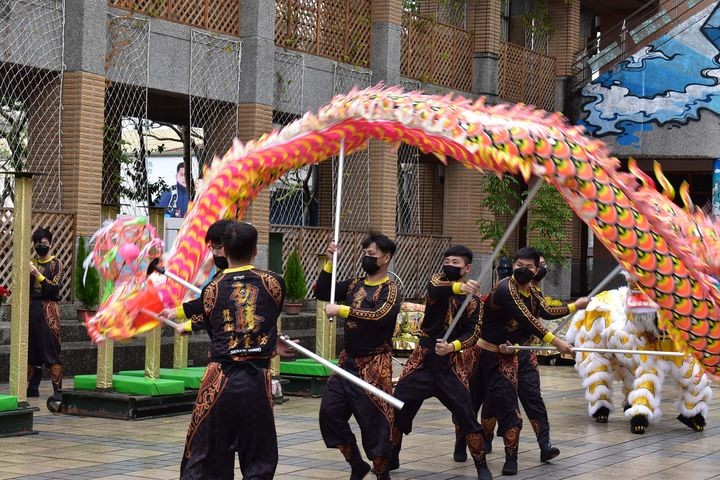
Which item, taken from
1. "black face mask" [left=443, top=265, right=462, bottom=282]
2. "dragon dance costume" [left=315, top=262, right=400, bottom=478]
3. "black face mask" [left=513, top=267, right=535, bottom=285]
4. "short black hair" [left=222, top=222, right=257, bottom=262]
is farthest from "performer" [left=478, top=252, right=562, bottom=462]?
"short black hair" [left=222, top=222, right=257, bottom=262]

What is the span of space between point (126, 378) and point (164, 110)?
9.80 metres

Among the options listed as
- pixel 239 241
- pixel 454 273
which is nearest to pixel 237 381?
pixel 239 241

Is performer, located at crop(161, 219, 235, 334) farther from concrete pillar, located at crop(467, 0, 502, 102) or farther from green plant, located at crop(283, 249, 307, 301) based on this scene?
concrete pillar, located at crop(467, 0, 502, 102)

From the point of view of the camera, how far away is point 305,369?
48.3ft

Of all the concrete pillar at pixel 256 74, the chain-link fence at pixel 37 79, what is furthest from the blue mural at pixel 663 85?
the chain-link fence at pixel 37 79

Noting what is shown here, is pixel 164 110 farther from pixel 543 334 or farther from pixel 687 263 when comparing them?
pixel 687 263

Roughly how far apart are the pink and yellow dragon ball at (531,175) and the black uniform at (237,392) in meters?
0.74

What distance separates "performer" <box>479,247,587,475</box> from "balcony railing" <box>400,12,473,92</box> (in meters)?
13.2

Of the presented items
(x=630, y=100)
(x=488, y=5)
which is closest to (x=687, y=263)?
(x=488, y=5)

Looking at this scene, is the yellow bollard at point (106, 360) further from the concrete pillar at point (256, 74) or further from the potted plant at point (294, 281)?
the potted plant at point (294, 281)

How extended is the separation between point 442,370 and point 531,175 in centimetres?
257

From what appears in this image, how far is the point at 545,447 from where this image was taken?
10430 millimetres

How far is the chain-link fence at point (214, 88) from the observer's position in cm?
1836

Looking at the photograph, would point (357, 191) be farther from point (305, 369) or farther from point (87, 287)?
point (305, 369)
